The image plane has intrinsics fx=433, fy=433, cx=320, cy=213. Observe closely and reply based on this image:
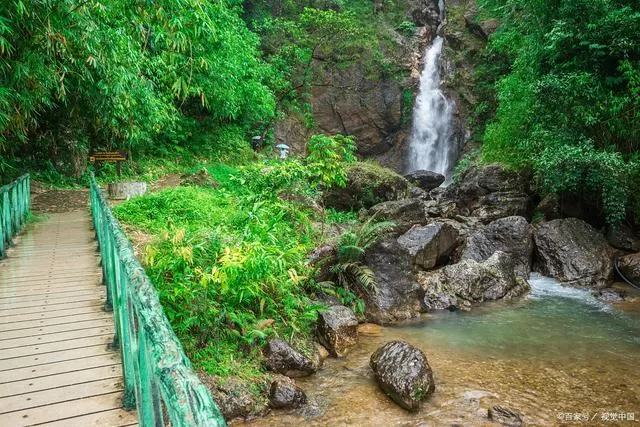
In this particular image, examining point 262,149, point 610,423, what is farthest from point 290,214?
point 262,149

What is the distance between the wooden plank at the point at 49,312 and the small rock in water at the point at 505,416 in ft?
15.4

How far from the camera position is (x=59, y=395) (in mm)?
3285

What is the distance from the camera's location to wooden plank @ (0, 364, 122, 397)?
3359 mm

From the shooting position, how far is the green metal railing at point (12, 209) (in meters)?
7.11

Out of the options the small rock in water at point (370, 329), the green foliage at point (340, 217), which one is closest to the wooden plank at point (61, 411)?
the small rock in water at point (370, 329)

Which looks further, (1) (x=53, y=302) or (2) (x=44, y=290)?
(2) (x=44, y=290)

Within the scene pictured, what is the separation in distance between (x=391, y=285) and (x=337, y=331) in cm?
201

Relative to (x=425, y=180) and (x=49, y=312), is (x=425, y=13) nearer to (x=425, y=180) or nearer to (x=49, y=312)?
(x=425, y=180)

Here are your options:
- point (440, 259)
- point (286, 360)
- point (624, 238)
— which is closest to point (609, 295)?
point (624, 238)

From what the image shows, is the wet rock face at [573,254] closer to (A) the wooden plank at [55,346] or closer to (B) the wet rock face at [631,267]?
(B) the wet rock face at [631,267]

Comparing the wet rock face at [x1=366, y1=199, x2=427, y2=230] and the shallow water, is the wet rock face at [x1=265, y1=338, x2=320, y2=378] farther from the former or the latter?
the wet rock face at [x1=366, y1=199, x2=427, y2=230]

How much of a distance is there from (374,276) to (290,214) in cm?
270

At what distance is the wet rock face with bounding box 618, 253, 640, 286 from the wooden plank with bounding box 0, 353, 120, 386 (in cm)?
1110

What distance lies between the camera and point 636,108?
36.6 feet
